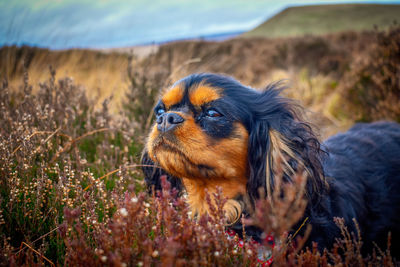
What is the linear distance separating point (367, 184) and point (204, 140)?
5.87ft

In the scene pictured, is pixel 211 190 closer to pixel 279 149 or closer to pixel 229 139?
pixel 229 139

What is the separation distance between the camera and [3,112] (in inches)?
121

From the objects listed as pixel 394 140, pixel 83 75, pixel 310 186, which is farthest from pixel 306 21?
pixel 310 186

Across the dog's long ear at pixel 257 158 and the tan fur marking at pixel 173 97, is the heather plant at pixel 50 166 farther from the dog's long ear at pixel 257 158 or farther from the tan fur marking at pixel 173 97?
the dog's long ear at pixel 257 158

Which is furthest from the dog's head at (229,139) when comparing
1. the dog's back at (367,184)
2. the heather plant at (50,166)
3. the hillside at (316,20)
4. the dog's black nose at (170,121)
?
the hillside at (316,20)

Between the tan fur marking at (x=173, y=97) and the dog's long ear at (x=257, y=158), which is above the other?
the tan fur marking at (x=173, y=97)

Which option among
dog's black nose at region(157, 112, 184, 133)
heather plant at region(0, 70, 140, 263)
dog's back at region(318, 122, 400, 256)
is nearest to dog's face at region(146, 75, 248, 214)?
dog's black nose at region(157, 112, 184, 133)

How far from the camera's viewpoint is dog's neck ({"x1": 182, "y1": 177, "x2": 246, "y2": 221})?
2344mm

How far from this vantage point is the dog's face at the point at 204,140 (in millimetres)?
2117

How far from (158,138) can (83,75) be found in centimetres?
711

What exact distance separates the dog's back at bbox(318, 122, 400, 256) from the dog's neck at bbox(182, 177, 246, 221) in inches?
29.2

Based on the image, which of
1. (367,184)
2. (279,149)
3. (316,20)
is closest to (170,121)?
(279,149)

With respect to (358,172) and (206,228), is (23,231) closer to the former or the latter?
(206,228)

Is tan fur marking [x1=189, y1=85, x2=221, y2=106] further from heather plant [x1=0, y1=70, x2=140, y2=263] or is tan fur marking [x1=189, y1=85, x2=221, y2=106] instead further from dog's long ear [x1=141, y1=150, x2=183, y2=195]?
dog's long ear [x1=141, y1=150, x2=183, y2=195]
